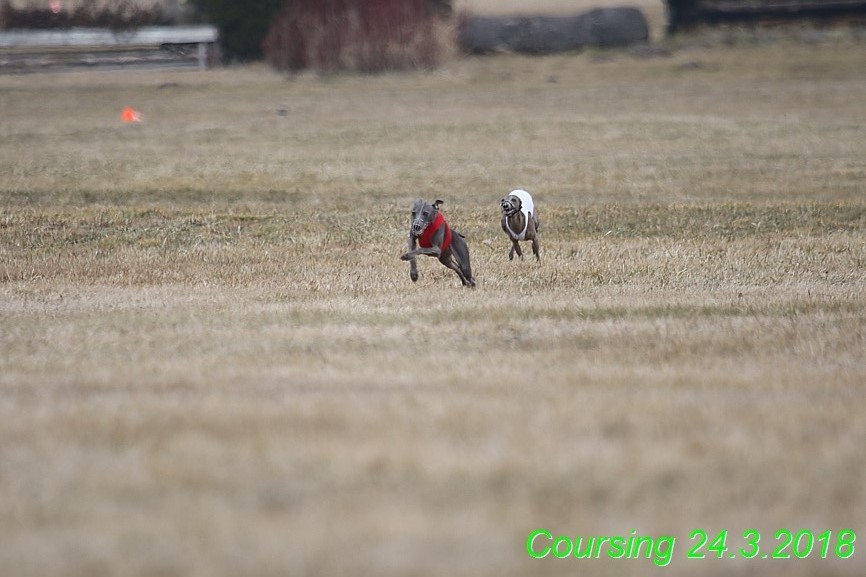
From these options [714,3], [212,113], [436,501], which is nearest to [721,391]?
[436,501]

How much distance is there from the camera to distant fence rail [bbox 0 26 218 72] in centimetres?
5016

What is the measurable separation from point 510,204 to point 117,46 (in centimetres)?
4350

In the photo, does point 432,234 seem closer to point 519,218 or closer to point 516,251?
point 519,218

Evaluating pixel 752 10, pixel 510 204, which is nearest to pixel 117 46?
pixel 752 10

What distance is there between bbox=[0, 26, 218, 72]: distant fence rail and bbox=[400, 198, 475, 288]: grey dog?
1578 inches

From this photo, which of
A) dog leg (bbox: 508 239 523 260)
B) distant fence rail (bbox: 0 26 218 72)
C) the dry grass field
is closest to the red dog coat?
the dry grass field

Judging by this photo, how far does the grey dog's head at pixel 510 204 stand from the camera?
1247 cm

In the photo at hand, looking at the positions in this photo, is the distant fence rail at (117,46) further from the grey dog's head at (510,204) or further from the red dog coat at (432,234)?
the red dog coat at (432,234)

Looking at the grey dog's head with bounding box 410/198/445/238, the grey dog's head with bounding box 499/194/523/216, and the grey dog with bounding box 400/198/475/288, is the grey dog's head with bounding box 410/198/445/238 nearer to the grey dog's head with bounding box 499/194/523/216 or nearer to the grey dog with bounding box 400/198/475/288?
the grey dog with bounding box 400/198/475/288

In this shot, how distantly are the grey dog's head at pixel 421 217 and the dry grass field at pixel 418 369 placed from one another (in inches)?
25.1

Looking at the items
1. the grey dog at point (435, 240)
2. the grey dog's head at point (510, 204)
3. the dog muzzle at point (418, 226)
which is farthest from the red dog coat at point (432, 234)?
the grey dog's head at point (510, 204)

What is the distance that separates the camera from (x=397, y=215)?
17.6m

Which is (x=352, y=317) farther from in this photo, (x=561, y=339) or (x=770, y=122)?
(x=770, y=122)

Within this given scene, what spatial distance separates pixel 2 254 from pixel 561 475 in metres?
10.5
